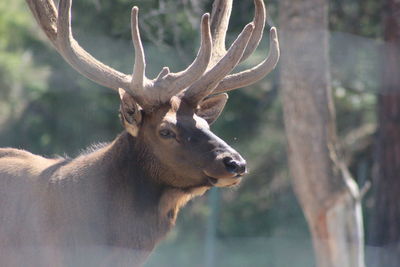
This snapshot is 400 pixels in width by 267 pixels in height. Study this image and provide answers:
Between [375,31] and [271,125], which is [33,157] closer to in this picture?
[375,31]

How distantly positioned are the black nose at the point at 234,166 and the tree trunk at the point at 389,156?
18.6ft

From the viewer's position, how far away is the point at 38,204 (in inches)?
209

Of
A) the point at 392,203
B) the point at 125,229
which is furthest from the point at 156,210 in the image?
the point at 392,203

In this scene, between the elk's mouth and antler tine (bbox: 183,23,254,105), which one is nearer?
the elk's mouth

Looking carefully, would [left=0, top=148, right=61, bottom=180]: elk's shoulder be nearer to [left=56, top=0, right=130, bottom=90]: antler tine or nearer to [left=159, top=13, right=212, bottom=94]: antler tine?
[left=56, top=0, right=130, bottom=90]: antler tine

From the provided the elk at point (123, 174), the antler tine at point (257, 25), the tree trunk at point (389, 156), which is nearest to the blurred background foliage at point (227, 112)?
the tree trunk at point (389, 156)

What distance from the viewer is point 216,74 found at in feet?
18.2

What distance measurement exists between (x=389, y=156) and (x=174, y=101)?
5.84 m

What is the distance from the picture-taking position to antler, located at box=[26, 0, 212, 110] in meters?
5.34

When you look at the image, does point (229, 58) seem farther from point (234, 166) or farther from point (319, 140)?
point (319, 140)

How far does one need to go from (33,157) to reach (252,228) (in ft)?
27.7

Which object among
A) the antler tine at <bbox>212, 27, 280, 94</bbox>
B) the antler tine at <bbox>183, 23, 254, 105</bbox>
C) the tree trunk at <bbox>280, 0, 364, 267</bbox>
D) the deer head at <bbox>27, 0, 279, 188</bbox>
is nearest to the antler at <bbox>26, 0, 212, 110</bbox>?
the deer head at <bbox>27, 0, 279, 188</bbox>

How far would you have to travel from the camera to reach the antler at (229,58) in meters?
5.49

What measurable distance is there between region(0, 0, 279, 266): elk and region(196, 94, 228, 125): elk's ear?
0.79 ft
